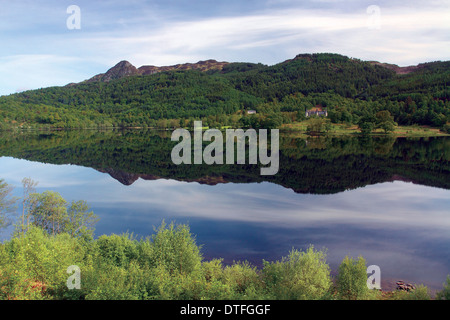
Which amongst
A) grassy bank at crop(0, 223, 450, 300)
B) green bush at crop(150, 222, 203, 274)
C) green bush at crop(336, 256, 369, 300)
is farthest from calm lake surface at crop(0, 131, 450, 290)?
green bush at crop(150, 222, 203, 274)

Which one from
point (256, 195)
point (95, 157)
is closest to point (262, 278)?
point (256, 195)

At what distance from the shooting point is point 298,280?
52.4 ft

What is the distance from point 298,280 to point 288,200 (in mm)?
24250

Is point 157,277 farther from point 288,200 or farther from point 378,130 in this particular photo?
point 378,130

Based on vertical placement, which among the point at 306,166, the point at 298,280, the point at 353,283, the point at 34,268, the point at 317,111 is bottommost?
the point at 353,283

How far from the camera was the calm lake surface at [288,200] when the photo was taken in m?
25.4

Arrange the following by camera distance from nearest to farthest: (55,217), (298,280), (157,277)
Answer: (157,277) < (298,280) < (55,217)

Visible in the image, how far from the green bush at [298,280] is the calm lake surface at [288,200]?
5690 mm

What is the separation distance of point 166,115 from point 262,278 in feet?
608

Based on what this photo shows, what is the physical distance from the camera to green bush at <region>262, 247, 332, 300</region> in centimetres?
1451

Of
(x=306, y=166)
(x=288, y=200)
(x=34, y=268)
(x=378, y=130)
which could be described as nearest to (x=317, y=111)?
(x=378, y=130)

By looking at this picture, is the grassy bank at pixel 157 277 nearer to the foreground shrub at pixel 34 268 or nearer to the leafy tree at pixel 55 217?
the foreground shrub at pixel 34 268
